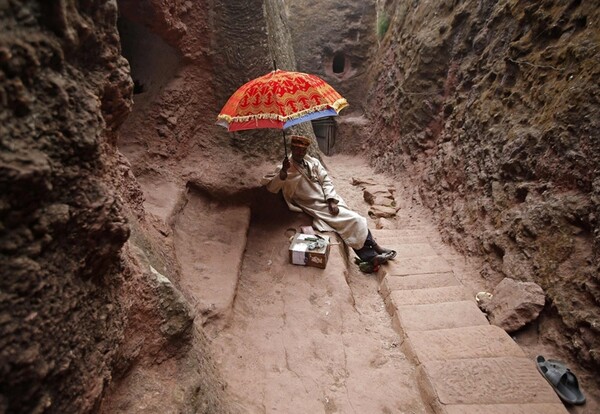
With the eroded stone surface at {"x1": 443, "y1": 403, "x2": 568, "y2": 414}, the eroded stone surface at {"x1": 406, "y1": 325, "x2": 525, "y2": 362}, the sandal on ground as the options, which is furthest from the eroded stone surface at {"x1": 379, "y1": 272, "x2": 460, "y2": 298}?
the eroded stone surface at {"x1": 443, "y1": 403, "x2": 568, "y2": 414}

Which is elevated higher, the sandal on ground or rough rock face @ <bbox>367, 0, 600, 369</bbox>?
rough rock face @ <bbox>367, 0, 600, 369</bbox>

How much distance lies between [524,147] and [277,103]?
8.19ft

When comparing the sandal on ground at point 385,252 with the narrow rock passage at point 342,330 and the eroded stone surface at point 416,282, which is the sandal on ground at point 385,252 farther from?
the eroded stone surface at point 416,282

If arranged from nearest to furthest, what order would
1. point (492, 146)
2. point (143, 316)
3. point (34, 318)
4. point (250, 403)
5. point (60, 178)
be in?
point (34, 318)
point (60, 178)
point (143, 316)
point (250, 403)
point (492, 146)

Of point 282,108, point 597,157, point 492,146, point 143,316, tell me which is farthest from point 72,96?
point 492,146

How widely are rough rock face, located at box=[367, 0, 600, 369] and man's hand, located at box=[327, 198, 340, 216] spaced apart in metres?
1.59

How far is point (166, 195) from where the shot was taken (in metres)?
3.49

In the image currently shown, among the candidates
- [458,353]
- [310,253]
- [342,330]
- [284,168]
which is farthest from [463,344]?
[284,168]

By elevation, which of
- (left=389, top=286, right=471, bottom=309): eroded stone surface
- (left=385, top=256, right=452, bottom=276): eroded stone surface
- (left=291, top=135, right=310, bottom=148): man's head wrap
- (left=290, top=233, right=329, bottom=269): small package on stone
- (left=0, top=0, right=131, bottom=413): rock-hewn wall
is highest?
(left=0, top=0, right=131, bottom=413): rock-hewn wall

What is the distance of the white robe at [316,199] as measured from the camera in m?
3.94

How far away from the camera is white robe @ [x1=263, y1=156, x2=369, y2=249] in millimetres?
3943

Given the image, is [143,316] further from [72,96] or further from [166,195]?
[166,195]

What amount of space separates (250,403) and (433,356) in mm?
1310

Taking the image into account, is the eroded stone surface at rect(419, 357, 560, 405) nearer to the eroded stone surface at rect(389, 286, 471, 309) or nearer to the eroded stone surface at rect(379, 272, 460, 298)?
the eroded stone surface at rect(389, 286, 471, 309)
